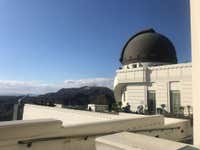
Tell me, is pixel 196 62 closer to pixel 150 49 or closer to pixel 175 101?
pixel 175 101

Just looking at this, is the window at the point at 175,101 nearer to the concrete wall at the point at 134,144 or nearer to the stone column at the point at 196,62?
the stone column at the point at 196,62

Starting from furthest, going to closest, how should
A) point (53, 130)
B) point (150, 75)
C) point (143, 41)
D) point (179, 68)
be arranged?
point (143, 41) < point (150, 75) < point (179, 68) < point (53, 130)

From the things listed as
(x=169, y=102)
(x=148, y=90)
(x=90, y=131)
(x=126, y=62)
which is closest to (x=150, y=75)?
(x=148, y=90)

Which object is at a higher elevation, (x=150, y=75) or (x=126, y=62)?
(x=126, y=62)

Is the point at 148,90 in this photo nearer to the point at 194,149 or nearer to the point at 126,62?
the point at 126,62

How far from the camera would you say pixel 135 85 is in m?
26.8

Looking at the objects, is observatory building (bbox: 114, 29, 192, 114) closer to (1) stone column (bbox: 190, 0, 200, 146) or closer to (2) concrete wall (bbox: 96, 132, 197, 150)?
(1) stone column (bbox: 190, 0, 200, 146)

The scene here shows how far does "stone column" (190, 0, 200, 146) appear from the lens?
211cm

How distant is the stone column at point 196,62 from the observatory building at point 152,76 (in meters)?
18.9

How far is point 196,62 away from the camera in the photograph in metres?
2.19

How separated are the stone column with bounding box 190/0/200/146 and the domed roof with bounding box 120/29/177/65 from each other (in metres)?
27.3

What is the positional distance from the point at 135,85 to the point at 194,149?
82.6 ft

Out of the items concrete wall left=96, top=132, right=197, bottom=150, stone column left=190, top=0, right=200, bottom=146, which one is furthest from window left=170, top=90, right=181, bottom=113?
concrete wall left=96, top=132, right=197, bottom=150

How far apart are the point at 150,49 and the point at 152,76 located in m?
6.64
